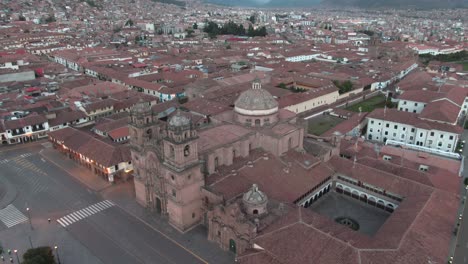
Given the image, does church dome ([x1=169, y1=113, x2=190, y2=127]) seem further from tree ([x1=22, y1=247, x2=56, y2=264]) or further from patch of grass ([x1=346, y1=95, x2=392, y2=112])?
patch of grass ([x1=346, y1=95, x2=392, y2=112])

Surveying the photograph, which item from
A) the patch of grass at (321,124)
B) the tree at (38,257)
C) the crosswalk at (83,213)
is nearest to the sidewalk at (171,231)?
the crosswalk at (83,213)

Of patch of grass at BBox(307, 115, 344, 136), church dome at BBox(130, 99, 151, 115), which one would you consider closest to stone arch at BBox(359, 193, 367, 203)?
patch of grass at BBox(307, 115, 344, 136)

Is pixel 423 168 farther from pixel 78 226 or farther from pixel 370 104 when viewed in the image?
pixel 78 226

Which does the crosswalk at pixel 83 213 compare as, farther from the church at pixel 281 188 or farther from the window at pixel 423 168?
the window at pixel 423 168

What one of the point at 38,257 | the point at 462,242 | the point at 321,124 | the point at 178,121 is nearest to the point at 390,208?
the point at 462,242

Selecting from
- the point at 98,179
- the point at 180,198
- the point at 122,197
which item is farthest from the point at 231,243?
the point at 98,179
